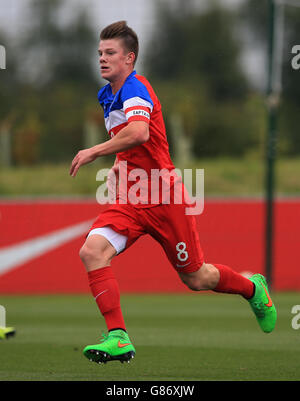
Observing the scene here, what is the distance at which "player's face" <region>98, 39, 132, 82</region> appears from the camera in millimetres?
6418

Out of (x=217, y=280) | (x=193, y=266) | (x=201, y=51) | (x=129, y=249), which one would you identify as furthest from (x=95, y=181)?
(x=193, y=266)

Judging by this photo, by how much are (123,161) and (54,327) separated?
14.4ft

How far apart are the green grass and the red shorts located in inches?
589

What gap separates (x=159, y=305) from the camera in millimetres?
13500

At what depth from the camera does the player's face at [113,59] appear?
253 inches

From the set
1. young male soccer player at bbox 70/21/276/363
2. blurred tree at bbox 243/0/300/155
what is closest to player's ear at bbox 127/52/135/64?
young male soccer player at bbox 70/21/276/363

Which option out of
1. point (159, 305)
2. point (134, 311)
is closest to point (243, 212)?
point (159, 305)

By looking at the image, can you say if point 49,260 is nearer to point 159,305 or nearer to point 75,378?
point 159,305

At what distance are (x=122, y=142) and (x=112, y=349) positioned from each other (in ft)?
4.61

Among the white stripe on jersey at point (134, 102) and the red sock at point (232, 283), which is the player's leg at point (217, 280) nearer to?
the red sock at point (232, 283)

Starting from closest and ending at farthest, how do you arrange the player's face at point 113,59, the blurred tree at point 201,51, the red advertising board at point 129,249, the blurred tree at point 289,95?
1. the player's face at point 113,59
2. the red advertising board at point 129,249
3. the blurred tree at point 289,95
4. the blurred tree at point 201,51

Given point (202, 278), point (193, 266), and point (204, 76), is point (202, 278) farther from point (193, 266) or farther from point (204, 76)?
point (204, 76)

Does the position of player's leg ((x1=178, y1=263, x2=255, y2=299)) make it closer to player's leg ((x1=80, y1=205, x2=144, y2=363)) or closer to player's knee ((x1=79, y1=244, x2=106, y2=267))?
player's leg ((x1=80, y1=205, x2=144, y2=363))

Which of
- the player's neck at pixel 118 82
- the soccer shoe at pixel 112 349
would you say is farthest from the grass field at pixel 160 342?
the player's neck at pixel 118 82
